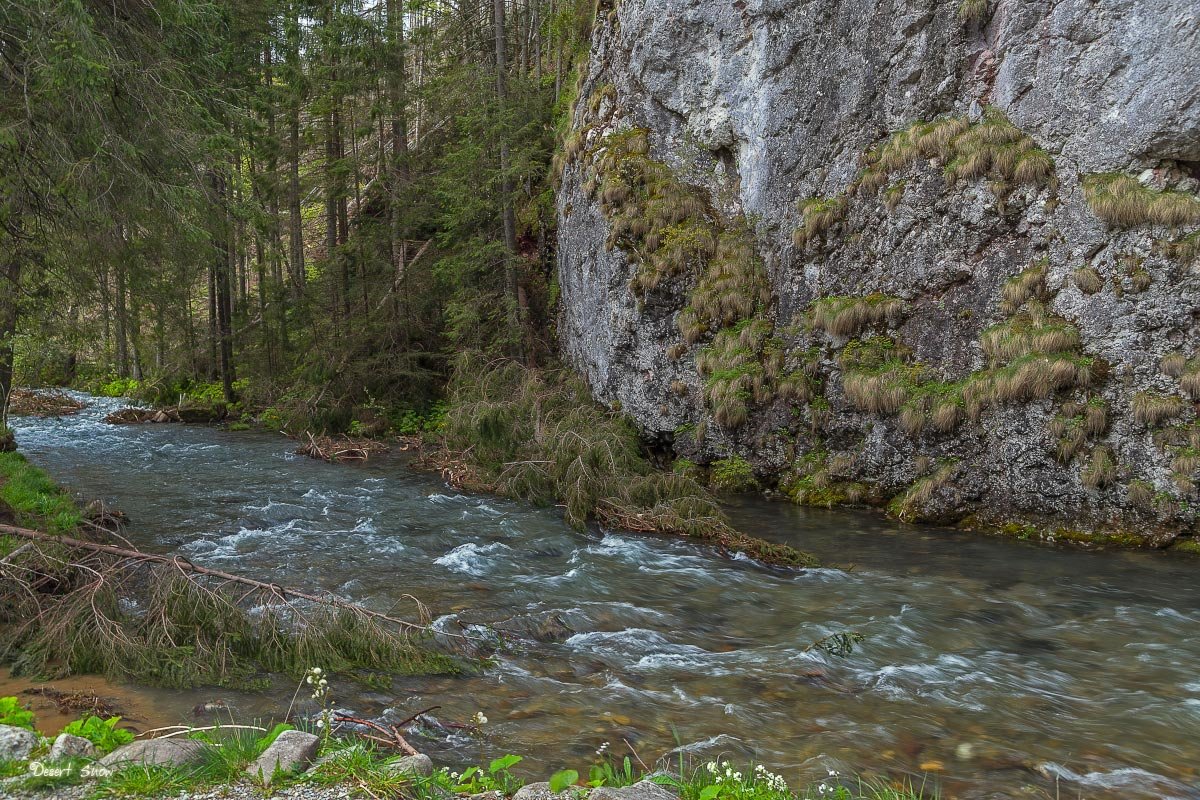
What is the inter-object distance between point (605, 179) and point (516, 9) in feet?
31.6

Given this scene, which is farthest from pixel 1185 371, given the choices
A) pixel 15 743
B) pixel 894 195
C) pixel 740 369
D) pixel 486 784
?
pixel 15 743

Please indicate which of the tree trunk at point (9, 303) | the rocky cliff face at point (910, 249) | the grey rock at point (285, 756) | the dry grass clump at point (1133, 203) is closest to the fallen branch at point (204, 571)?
the grey rock at point (285, 756)

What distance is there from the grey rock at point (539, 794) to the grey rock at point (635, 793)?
10cm

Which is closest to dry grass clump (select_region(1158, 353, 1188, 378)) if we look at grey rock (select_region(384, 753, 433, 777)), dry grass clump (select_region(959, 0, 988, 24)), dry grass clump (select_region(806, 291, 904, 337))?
dry grass clump (select_region(806, 291, 904, 337))

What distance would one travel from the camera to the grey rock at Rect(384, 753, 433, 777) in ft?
9.80

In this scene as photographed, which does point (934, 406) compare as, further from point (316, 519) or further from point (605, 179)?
point (316, 519)

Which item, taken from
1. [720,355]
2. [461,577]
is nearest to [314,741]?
[461,577]

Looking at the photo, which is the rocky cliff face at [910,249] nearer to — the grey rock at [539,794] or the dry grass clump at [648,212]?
the dry grass clump at [648,212]

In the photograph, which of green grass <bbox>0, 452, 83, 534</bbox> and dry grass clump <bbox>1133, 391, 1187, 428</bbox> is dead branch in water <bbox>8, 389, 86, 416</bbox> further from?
dry grass clump <bbox>1133, 391, 1187, 428</bbox>

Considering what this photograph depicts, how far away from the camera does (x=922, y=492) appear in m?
9.32

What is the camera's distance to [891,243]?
10242 millimetres

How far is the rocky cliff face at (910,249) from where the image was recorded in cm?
821

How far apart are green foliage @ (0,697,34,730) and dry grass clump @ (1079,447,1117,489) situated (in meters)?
9.45

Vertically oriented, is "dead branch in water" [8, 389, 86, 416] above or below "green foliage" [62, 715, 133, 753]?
above
